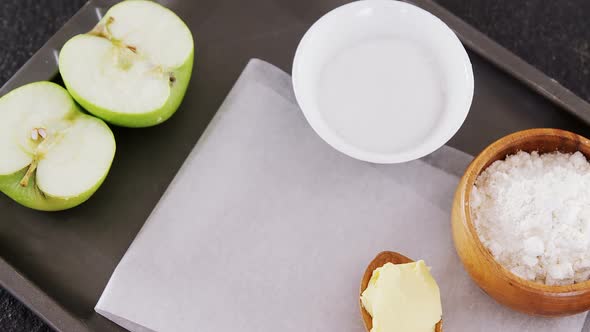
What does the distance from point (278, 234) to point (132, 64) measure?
26 centimetres

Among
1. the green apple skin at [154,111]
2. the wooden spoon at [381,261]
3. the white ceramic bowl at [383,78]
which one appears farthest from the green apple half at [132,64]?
the wooden spoon at [381,261]

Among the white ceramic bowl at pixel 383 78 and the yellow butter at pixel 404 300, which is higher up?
the white ceramic bowl at pixel 383 78

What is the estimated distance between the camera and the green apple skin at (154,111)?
2.81 ft

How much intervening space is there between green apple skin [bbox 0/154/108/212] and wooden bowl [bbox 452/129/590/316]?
1.31ft

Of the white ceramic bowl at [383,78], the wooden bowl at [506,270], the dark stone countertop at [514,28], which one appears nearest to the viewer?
the wooden bowl at [506,270]

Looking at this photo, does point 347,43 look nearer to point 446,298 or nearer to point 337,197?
point 337,197

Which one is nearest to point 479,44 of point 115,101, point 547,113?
point 547,113

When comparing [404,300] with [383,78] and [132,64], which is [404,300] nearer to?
[383,78]

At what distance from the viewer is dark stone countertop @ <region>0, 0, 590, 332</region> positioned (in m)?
1.02

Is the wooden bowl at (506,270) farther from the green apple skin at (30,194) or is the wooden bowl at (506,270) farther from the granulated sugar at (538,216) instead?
the green apple skin at (30,194)

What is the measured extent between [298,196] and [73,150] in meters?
0.26

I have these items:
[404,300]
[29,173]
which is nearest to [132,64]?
[29,173]

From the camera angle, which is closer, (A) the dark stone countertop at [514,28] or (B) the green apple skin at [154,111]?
(B) the green apple skin at [154,111]

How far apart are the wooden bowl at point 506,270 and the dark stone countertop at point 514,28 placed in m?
0.23
